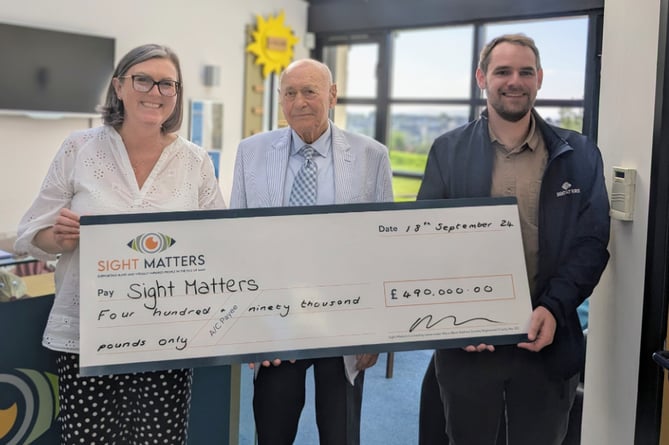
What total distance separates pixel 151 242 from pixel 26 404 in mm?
739

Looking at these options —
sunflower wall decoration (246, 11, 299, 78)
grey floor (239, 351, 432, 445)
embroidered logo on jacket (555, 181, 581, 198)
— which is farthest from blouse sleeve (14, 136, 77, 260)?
sunflower wall decoration (246, 11, 299, 78)

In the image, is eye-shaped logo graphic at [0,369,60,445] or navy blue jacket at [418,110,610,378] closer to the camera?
navy blue jacket at [418,110,610,378]

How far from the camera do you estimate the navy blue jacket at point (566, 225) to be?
1702 millimetres

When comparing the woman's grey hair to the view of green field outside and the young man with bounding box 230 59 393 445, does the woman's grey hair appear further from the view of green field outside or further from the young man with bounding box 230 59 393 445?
the view of green field outside

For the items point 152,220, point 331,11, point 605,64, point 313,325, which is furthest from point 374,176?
point 331,11

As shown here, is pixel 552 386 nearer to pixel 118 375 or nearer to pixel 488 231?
pixel 488 231

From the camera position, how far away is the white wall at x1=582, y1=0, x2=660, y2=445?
71.4 inches

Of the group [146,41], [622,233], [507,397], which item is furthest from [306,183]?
[146,41]

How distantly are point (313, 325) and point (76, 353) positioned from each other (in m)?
0.63

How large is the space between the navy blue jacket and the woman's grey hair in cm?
84

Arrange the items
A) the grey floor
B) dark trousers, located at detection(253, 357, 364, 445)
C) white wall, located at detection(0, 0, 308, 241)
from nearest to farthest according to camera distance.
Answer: dark trousers, located at detection(253, 357, 364, 445) < the grey floor < white wall, located at detection(0, 0, 308, 241)

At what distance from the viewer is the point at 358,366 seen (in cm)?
192

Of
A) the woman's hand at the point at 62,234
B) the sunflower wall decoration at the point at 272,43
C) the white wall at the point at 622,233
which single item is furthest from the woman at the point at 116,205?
the sunflower wall decoration at the point at 272,43
